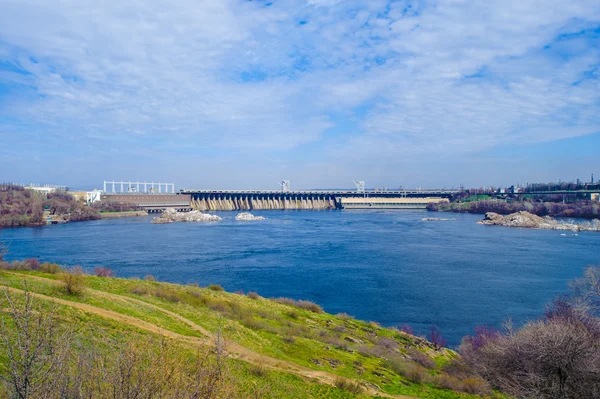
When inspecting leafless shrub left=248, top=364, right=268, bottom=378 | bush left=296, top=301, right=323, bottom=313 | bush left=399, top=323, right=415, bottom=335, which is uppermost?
leafless shrub left=248, top=364, right=268, bottom=378

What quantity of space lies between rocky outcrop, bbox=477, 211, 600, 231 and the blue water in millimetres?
5196

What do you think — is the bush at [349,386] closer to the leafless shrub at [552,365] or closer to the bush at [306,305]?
the leafless shrub at [552,365]

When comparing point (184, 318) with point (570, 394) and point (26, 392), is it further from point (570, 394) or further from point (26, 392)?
point (570, 394)

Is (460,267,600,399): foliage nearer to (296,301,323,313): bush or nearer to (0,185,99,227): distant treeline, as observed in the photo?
(296,301,323,313): bush

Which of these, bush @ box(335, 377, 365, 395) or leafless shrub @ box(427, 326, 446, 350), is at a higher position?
bush @ box(335, 377, 365, 395)

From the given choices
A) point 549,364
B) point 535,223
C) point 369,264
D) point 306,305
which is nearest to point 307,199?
point 535,223

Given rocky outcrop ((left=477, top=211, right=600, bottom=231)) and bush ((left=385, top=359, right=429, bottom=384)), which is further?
rocky outcrop ((left=477, top=211, right=600, bottom=231))

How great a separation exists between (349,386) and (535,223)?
54265 mm

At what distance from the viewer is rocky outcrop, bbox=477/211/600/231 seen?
50.1 metres

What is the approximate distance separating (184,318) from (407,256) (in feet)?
75.6

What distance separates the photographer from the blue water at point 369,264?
19188 millimetres

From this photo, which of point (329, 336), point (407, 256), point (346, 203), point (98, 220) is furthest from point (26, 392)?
point (346, 203)

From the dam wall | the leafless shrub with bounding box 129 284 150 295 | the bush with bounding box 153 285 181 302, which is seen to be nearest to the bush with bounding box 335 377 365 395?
the bush with bounding box 153 285 181 302

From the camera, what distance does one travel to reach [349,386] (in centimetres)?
826
